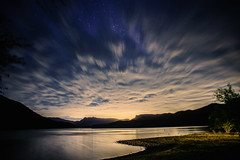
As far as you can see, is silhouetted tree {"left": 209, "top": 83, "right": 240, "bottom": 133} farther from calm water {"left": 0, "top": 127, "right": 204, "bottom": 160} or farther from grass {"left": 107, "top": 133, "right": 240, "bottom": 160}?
calm water {"left": 0, "top": 127, "right": 204, "bottom": 160}

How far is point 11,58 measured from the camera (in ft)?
42.7

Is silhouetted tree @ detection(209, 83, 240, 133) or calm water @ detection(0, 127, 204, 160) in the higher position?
silhouetted tree @ detection(209, 83, 240, 133)

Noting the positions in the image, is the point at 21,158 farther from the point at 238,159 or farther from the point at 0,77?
the point at 238,159

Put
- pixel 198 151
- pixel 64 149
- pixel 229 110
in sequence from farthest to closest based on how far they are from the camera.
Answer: pixel 64 149, pixel 229 110, pixel 198 151

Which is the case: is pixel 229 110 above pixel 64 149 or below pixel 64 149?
above

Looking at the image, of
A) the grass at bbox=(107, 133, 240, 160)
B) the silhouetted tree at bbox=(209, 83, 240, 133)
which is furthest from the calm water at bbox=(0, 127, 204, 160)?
the silhouetted tree at bbox=(209, 83, 240, 133)

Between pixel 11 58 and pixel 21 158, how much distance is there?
32298 millimetres

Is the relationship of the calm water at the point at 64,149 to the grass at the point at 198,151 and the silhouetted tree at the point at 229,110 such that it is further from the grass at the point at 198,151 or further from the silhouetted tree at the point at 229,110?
the silhouetted tree at the point at 229,110

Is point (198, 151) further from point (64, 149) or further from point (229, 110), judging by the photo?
point (64, 149)

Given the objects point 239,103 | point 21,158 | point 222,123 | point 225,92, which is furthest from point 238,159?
point 21,158

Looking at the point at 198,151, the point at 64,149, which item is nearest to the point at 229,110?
the point at 198,151

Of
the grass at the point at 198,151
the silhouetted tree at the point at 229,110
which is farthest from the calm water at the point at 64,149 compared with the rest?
the silhouetted tree at the point at 229,110

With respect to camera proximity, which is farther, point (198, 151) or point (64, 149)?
point (64, 149)

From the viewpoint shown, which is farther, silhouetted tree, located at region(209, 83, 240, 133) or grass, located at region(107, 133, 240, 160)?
silhouetted tree, located at region(209, 83, 240, 133)
